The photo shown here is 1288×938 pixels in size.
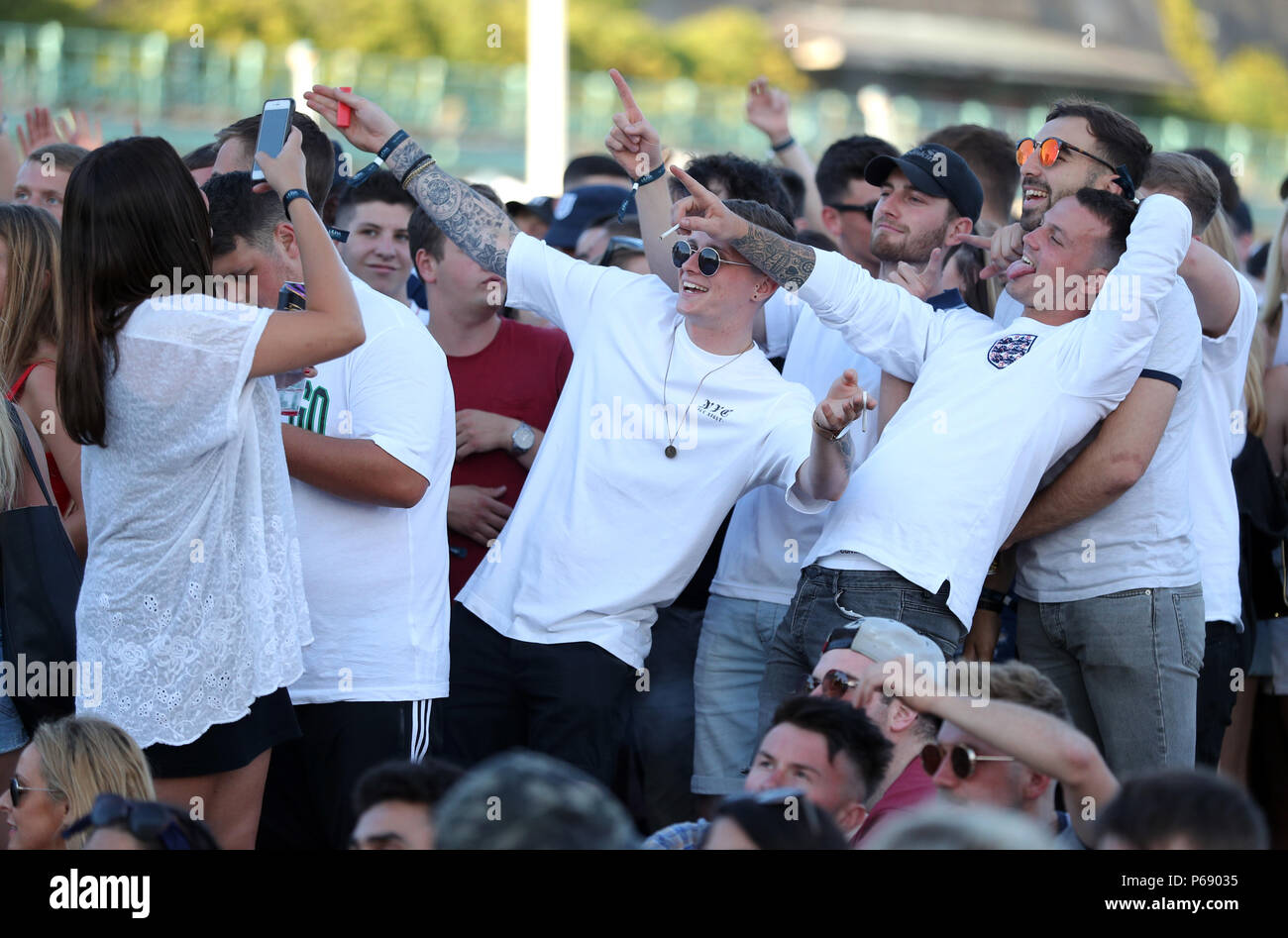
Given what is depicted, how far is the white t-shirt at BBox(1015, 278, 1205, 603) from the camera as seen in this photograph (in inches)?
159

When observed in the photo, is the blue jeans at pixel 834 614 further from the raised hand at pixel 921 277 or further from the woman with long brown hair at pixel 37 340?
the woman with long brown hair at pixel 37 340

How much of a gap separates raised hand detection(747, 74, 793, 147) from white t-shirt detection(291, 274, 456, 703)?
3.22 metres

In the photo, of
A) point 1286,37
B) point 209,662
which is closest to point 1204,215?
point 209,662

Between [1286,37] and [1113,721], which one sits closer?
[1113,721]

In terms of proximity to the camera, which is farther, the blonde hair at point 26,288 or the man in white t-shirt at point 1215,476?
the man in white t-shirt at point 1215,476

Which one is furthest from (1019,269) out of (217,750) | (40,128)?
(40,128)

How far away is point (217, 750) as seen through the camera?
320 cm

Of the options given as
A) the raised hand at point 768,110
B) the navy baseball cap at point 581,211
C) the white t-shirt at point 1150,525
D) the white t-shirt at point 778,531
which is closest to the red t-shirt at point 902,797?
the white t-shirt at point 1150,525

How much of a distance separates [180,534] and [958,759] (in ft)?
5.36

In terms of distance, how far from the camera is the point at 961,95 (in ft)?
190

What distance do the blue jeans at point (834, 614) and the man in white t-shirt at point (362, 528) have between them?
0.86 meters

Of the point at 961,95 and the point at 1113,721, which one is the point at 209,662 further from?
the point at 961,95

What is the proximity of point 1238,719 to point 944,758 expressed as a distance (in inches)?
92.5

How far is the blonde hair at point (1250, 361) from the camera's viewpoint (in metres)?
4.82
